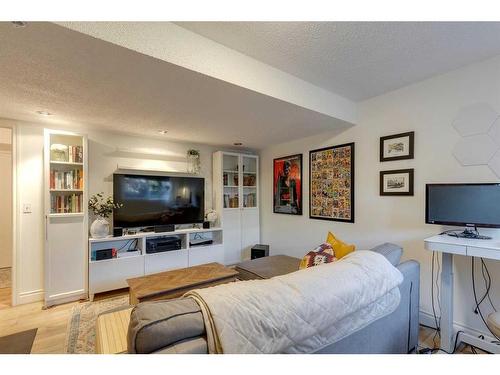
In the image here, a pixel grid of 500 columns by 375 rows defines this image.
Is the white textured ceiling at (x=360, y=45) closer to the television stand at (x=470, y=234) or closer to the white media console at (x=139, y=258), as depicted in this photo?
the television stand at (x=470, y=234)

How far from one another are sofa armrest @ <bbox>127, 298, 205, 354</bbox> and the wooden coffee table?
1255mm

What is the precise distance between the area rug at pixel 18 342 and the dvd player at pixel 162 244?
4.28 feet

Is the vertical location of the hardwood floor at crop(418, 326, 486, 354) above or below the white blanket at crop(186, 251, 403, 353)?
below

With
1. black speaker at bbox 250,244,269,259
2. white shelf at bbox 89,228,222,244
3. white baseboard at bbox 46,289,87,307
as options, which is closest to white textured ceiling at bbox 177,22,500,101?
white shelf at bbox 89,228,222,244

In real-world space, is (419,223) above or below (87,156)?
below

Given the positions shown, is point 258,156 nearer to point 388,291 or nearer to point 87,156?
point 87,156

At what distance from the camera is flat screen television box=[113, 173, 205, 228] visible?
3.16 m

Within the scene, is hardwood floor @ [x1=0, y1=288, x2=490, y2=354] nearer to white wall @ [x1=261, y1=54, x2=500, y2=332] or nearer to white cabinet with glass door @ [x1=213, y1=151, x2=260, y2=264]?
white wall @ [x1=261, y1=54, x2=500, y2=332]

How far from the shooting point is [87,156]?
9.58 feet

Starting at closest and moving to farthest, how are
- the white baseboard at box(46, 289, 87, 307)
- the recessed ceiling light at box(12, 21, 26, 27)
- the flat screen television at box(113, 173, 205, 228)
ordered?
1. the recessed ceiling light at box(12, 21, 26, 27)
2. the white baseboard at box(46, 289, 87, 307)
3. the flat screen television at box(113, 173, 205, 228)

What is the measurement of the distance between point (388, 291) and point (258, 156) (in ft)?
11.3

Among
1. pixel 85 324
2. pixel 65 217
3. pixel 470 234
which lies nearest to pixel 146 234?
pixel 65 217

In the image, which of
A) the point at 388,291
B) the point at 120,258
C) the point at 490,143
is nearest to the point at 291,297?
the point at 388,291

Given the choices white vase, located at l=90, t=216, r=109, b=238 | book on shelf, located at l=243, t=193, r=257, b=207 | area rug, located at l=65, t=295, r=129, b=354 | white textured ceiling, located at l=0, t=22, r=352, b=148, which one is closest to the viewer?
white textured ceiling, located at l=0, t=22, r=352, b=148
